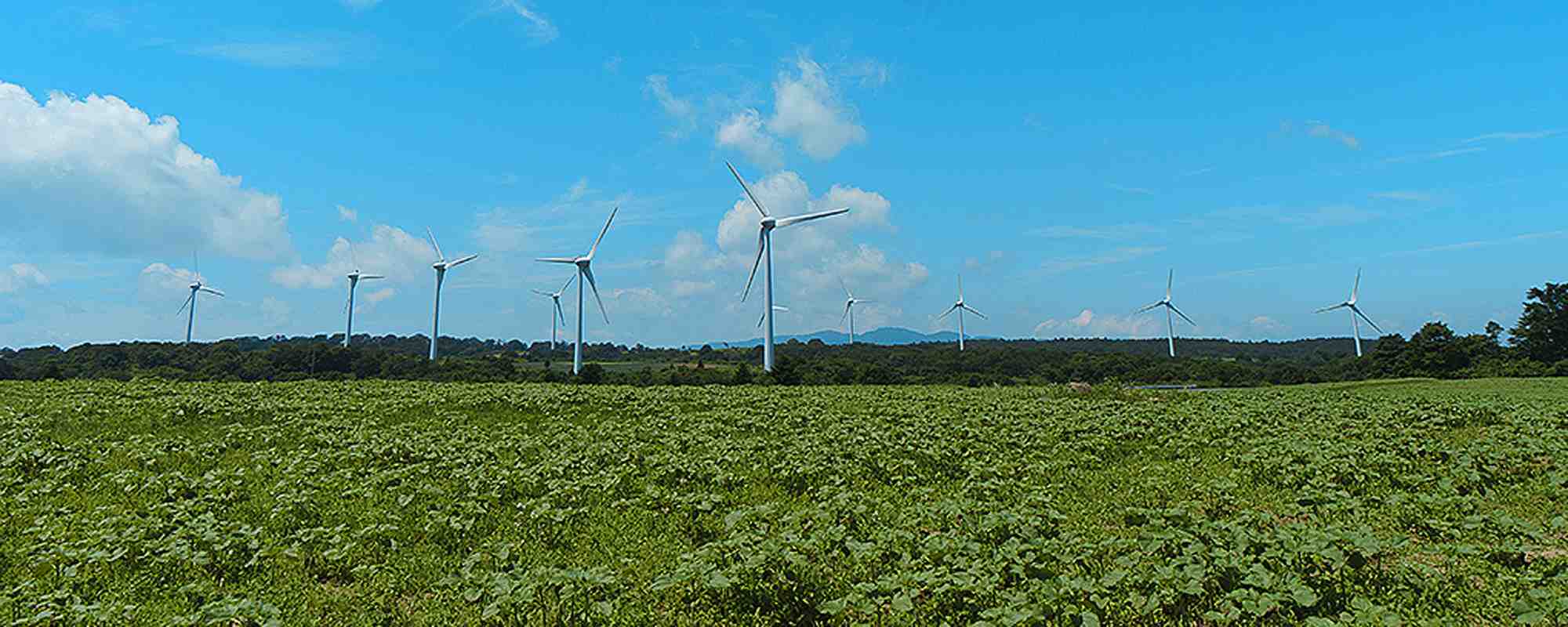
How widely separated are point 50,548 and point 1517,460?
77.8 feet

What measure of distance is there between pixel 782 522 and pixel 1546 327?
10960 centimetres

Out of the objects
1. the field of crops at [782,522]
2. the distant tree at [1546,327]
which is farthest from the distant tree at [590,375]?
the distant tree at [1546,327]

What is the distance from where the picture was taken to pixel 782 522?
11609 millimetres

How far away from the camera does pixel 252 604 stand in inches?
291

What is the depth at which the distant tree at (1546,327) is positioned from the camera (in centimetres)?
8456

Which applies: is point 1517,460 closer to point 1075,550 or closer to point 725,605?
point 1075,550

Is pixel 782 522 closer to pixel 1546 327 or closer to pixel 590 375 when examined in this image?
pixel 590 375

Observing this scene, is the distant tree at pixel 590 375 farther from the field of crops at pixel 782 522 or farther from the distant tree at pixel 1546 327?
the distant tree at pixel 1546 327

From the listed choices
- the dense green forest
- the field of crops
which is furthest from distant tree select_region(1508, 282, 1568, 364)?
the field of crops

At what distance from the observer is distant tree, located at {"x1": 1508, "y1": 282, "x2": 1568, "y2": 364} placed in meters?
84.6

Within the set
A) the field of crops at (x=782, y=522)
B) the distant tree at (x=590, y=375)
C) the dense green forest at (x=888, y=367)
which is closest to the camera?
the field of crops at (x=782, y=522)

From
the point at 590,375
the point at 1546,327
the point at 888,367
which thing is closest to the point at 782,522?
the point at 590,375

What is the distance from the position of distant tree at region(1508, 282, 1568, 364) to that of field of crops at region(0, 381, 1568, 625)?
8449cm

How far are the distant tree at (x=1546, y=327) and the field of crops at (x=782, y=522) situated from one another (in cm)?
8449
